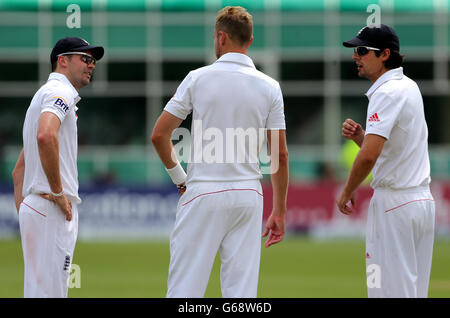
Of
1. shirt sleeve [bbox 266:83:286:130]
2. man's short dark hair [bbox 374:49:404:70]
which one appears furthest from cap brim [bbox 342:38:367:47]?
shirt sleeve [bbox 266:83:286:130]

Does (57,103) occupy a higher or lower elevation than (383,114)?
higher

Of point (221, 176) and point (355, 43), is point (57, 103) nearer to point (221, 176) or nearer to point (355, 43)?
point (221, 176)

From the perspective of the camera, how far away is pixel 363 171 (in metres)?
6.04

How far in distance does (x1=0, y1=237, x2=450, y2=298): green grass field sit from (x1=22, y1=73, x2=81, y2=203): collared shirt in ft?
17.1

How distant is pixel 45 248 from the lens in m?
6.02

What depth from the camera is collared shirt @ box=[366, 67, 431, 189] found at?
6070mm

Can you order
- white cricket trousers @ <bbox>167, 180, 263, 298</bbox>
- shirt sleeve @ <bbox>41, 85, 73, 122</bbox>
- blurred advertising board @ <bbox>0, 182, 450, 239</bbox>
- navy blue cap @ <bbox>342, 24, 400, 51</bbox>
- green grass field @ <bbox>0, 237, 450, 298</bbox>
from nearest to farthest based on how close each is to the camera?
white cricket trousers @ <bbox>167, 180, 263, 298</bbox>
shirt sleeve @ <bbox>41, 85, 73, 122</bbox>
navy blue cap @ <bbox>342, 24, 400, 51</bbox>
green grass field @ <bbox>0, 237, 450, 298</bbox>
blurred advertising board @ <bbox>0, 182, 450, 239</bbox>

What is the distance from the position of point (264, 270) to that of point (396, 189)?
29.4 feet

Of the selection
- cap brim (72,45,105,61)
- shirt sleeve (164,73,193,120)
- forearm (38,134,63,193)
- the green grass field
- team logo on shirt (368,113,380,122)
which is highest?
cap brim (72,45,105,61)

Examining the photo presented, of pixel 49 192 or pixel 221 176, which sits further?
pixel 49 192

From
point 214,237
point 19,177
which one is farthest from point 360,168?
point 19,177

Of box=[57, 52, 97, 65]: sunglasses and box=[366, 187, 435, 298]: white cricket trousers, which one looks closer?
box=[366, 187, 435, 298]: white cricket trousers

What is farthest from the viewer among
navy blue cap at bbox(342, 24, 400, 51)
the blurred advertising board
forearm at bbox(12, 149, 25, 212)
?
the blurred advertising board

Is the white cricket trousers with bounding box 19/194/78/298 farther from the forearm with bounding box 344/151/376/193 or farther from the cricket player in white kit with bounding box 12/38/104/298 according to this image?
the forearm with bounding box 344/151/376/193
